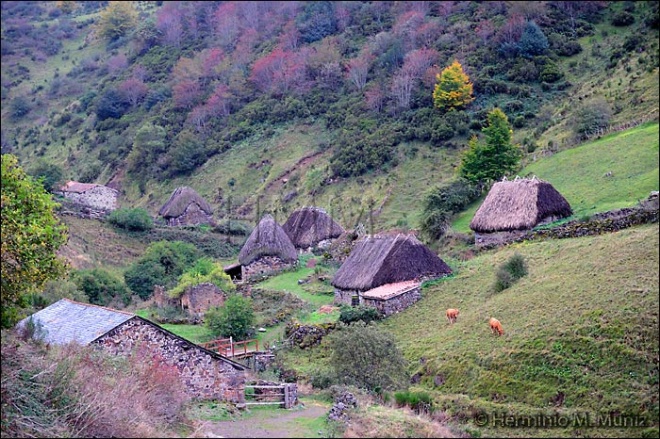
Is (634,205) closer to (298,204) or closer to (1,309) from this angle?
(1,309)

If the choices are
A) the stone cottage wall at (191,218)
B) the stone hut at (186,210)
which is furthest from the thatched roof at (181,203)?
the stone cottage wall at (191,218)

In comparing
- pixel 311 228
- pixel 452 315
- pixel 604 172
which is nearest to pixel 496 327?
pixel 452 315

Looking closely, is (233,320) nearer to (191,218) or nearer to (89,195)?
(191,218)

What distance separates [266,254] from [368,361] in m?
19.3

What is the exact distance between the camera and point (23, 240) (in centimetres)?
1602

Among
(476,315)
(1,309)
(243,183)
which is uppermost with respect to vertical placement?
(1,309)

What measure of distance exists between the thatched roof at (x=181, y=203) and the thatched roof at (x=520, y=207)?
28953 mm

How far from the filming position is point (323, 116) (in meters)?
67.6

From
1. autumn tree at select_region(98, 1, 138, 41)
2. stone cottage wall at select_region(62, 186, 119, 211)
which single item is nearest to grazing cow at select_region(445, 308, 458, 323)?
stone cottage wall at select_region(62, 186, 119, 211)

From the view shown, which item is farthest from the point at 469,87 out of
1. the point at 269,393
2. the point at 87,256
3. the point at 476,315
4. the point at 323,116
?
the point at 269,393

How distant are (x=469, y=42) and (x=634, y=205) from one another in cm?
4026

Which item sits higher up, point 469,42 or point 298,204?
point 469,42

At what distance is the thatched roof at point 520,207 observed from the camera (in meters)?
32.7

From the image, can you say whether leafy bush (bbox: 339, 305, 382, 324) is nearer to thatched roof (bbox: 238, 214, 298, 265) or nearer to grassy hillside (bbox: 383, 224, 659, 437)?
grassy hillside (bbox: 383, 224, 659, 437)
